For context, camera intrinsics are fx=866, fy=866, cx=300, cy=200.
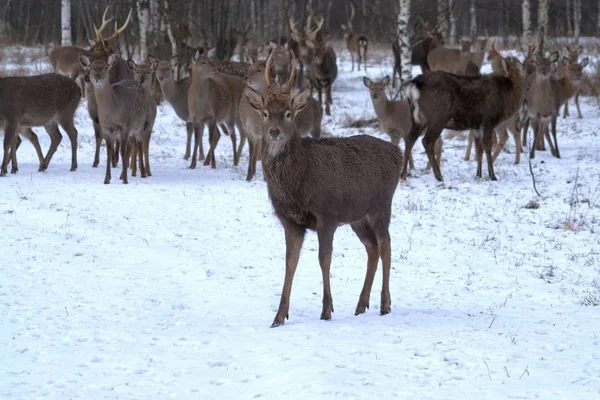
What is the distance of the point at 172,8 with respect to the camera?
80.3ft

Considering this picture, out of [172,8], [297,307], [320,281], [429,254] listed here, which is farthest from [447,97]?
[172,8]

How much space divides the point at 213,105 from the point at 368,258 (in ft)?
27.2

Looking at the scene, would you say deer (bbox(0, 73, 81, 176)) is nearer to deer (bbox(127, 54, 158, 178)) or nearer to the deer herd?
the deer herd

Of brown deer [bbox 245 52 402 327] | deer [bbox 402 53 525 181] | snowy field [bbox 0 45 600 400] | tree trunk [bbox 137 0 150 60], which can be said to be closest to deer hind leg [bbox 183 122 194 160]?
snowy field [bbox 0 45 600 400]

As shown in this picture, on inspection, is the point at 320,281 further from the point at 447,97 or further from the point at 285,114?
the point at 447,97

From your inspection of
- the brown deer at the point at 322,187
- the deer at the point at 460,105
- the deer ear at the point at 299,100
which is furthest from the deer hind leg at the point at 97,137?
→ the deer ear at the point at 299,100

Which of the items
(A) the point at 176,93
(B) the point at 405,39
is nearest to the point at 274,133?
(A) the point at 176,93

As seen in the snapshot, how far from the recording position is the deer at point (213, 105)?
14.8m

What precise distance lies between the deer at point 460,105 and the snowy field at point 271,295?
66cm

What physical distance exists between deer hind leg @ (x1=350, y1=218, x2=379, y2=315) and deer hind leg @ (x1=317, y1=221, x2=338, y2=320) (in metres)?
0.35

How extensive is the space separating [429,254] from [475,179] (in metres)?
4.53

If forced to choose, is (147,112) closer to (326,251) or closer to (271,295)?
(271,295)

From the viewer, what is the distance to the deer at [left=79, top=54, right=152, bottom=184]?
40.9ft

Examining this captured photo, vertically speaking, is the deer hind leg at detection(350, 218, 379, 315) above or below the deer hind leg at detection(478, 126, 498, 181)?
below
